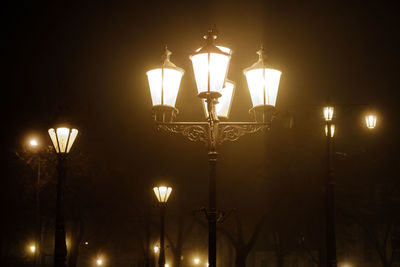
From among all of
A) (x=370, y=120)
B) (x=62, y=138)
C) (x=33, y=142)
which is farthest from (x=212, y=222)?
(x=33, y=142)

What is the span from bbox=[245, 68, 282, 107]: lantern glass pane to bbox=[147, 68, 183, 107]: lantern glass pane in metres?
1.16

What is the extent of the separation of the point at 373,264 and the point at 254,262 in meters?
15.3

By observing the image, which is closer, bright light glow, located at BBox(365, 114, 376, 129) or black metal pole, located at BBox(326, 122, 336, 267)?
→ black metal pole, located at BBox(326, 122, 336, 267)

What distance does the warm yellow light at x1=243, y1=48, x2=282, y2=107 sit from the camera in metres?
9.05

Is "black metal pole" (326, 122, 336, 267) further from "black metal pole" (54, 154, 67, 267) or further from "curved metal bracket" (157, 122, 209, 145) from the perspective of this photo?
"curved metal bracket" (157, 122, 209, 145)

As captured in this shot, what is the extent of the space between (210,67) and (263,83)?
102cm

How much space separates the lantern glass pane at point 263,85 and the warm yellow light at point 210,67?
0.72 meters

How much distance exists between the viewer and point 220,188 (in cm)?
3538

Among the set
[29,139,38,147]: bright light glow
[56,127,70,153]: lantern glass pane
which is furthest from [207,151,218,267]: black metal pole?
[29,139,38,147]: bright light glow

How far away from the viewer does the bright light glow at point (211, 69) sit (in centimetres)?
841

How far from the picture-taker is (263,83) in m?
9.03

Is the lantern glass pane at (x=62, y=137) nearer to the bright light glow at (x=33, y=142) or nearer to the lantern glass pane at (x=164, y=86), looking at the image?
the lantern glass pane at (x=164, y=86)

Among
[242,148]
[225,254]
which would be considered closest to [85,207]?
[242,148]

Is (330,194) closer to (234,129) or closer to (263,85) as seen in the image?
(234,129)
